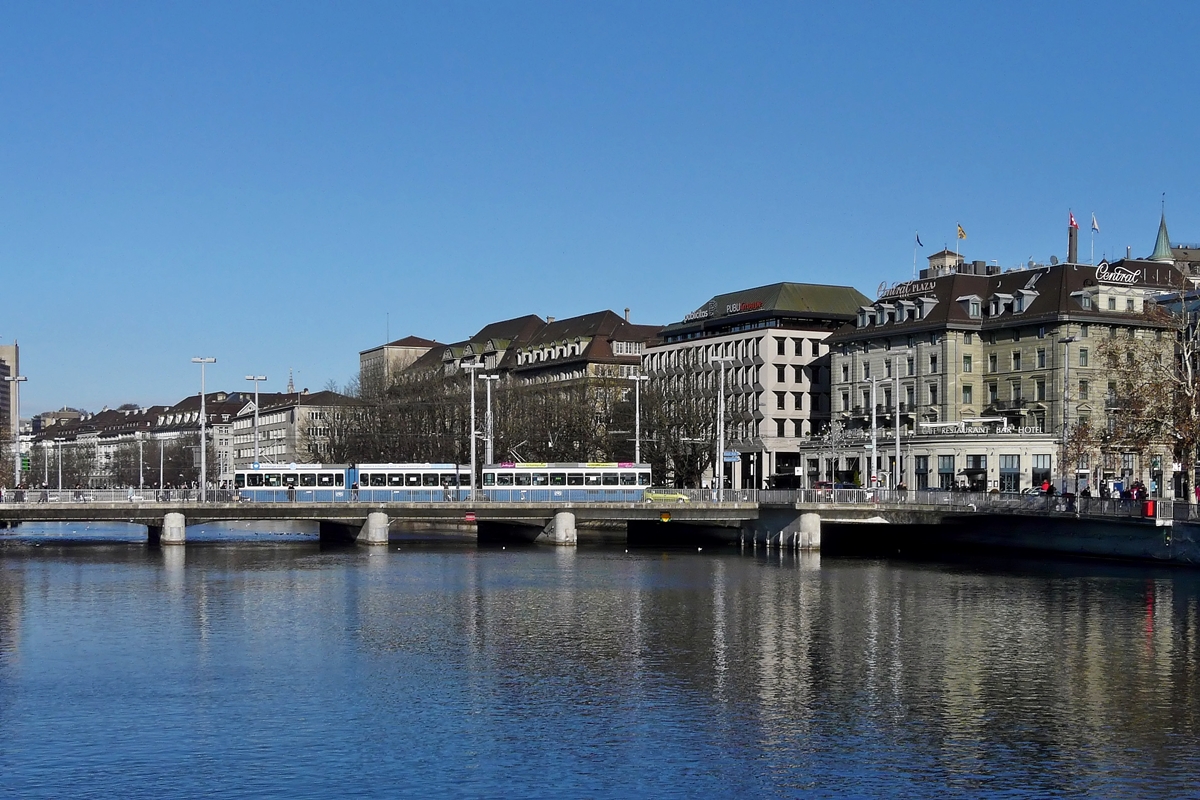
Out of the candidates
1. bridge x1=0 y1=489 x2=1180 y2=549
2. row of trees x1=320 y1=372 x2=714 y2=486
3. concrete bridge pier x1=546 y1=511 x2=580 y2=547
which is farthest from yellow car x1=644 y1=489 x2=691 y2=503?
row of trees x1=320 y1=372 x2=714 y2=486

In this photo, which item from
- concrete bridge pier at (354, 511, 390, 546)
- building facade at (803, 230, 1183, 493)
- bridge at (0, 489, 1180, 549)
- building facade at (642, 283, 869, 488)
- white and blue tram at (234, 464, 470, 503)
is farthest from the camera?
building facade at (642, 283, 869, 488)

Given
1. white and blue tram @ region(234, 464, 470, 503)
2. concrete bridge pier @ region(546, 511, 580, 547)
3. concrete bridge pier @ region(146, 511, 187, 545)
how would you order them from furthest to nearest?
white and blue tram @ region(234, 464, 470, 503)
concrete bridge pier @ region(546, 511, 580, 547)
concrete bridge pier @ region(146, 511, 187, 545)

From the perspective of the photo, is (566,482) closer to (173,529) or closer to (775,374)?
(173,529)

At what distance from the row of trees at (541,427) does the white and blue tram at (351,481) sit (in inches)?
839

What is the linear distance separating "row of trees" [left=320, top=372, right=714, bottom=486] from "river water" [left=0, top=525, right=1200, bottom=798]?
7007 centimetres

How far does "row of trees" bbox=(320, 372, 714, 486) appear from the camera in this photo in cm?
14675

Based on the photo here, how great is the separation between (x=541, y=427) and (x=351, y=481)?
1553 inches

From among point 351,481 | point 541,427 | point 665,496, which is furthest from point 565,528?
point 541,427

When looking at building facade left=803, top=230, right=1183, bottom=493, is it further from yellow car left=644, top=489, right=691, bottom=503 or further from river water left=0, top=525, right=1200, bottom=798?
river water left=0, top=525, right=1200, bottom=798

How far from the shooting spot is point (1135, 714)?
132 ft

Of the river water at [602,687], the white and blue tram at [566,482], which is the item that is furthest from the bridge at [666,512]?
the river water at [602,687]

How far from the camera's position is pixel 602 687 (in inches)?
1725

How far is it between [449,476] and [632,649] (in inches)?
2699

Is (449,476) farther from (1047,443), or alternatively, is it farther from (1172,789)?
(1172,789)
